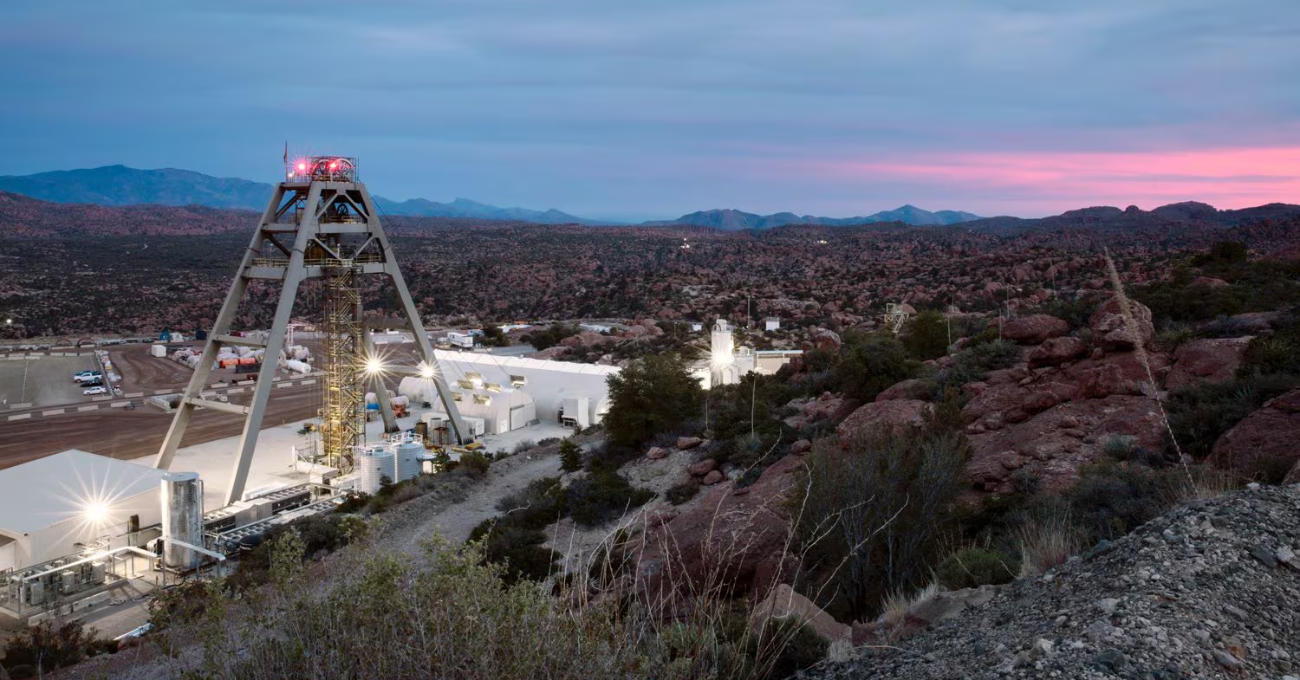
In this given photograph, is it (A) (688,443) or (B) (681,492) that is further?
(A) (688,443)

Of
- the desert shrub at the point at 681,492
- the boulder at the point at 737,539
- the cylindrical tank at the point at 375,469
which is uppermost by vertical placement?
the boulder at the point at 737,539

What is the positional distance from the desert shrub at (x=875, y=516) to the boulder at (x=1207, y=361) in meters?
5.23

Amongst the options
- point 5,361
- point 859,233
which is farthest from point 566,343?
point 859,233

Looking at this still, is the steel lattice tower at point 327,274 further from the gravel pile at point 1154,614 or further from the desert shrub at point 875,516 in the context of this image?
the gravel pile at point 1154,614

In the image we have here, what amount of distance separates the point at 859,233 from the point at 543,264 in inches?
2147

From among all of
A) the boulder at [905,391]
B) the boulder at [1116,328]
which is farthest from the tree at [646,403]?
the boulder at [1116,328]

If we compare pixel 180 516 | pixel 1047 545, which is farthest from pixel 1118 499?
pixel 180 516

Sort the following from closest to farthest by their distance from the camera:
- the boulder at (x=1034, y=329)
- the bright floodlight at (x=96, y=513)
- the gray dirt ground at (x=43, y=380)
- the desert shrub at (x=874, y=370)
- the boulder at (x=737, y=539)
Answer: the boulder at (x=737, y=539), the bright floodlight at (x=96, y=513), the boulder at (x=1034, y=329), the desert shrub at (x=874, y=370), the gray dirt ground at (x=43, y=380)

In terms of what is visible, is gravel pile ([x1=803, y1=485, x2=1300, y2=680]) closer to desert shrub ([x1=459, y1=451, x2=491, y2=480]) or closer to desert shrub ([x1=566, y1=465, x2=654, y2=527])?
desert shrub ([x1=566, y1=465, x2=654, y2=527])

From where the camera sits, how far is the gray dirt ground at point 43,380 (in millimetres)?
33438

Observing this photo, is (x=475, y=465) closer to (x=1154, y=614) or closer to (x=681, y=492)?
(x=681, y=492)

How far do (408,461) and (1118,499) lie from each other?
16.2 metres

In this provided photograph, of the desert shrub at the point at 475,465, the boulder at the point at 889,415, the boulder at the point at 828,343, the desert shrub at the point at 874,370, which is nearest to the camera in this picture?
the boulder at the point at 889,415

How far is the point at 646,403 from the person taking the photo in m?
19.8
